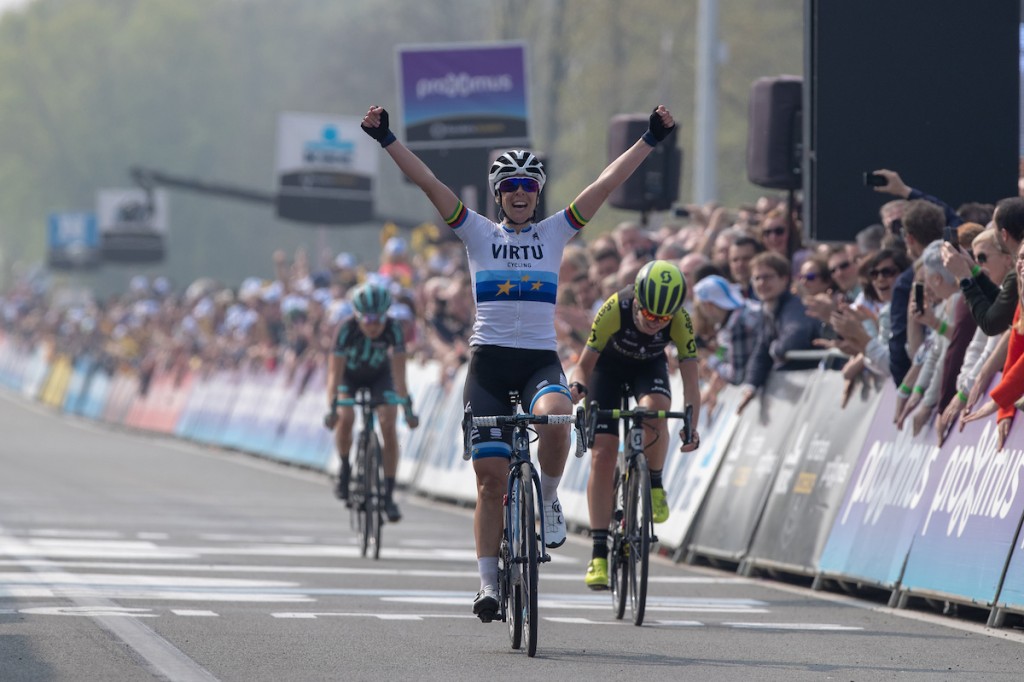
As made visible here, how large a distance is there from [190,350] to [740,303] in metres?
23.8

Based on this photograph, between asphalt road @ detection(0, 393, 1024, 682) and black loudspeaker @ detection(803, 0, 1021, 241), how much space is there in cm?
305

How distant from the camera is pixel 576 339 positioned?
18375 millimetres

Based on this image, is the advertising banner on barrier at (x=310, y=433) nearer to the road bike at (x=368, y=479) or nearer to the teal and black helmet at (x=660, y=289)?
the road bike at (x=368, y=479)

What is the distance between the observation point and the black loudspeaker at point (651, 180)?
749 inches

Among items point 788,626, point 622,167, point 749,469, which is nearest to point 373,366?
point 749,469

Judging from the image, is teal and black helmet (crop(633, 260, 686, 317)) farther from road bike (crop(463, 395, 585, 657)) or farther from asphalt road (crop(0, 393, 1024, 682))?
asphalt road (crop(0, 393, 1024, 682))

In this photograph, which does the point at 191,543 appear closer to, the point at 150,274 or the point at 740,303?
the point at 740,303

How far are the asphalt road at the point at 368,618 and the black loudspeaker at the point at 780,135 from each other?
3.16m

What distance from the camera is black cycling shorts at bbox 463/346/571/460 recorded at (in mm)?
10438

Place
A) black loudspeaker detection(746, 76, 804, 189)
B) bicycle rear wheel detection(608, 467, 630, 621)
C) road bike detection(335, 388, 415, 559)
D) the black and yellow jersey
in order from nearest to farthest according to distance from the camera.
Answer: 1. bicycle rear wheel detection(608, 467, 630, 621)
2. the black and yellow jersey
3. road bike detection(335, 388, 415, 559)
4. black loudspeaker detection(746, 76, 804, 189)

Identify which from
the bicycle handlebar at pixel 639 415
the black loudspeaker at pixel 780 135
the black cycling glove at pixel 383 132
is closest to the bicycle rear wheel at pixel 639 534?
the bicycle handlebar at pixel 639 415

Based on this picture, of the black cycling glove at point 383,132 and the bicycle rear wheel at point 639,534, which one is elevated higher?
the black cycling glove at point 383,132

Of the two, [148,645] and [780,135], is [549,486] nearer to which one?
[148,645]

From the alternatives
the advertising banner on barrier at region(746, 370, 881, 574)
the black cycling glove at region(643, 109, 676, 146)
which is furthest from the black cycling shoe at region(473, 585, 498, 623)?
the advertising banner on barrier at region(746, 370, 881, 574)
